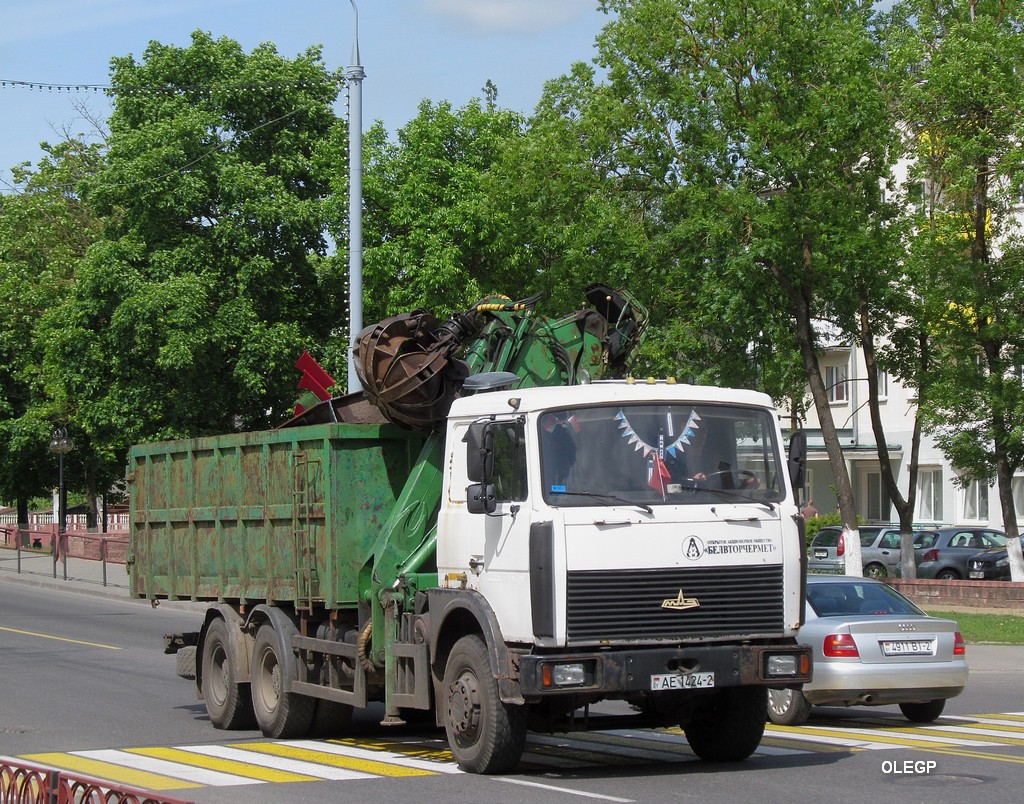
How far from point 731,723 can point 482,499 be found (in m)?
2.58

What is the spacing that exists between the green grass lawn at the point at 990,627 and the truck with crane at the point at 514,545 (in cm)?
1163

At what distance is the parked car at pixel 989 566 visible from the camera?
34656mm

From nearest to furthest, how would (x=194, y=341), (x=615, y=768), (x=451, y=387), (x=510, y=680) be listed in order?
(x=510, y=680)
(x=615, y=768)
(x=451, y=387)
(x=194, y=341)

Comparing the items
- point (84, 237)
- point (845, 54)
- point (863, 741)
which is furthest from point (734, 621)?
point (84, 237)

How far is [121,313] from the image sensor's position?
107 ft

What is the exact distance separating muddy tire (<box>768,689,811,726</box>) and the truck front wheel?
4.06m

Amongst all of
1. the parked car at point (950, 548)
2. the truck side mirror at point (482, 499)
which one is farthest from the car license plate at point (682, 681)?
the parked car at point (950, 548)

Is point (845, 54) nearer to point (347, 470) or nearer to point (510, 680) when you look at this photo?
point (347, 470)

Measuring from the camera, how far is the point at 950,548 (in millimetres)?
36750

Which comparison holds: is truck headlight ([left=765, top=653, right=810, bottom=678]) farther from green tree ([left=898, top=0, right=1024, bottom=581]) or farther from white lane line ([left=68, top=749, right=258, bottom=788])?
green tree ([left=898, top=0, right=1024, bottom=581])

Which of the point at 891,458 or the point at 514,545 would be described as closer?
the point at 514,545

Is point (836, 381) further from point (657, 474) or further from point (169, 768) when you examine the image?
point (169, 768)

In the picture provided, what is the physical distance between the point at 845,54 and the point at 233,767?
17778 mm

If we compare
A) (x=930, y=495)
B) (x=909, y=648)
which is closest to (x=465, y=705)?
(x=909, y=648)
